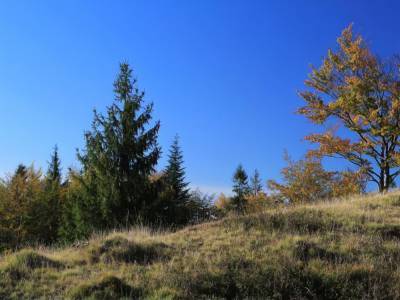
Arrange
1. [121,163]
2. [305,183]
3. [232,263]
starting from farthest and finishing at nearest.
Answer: [305,183] < [121,163] < [232,263]

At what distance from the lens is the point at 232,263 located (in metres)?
8.75

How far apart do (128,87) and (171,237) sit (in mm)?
20464

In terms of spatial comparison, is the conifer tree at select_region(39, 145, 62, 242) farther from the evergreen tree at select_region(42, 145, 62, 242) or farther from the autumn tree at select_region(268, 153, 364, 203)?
the autumn tree at select_region(268, 153, 364, 203)

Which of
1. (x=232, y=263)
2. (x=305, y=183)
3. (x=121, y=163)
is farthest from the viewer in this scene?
(x=305, y=183)

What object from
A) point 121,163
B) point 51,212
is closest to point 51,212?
point 51,212

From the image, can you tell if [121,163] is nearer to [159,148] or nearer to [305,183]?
[159,148]

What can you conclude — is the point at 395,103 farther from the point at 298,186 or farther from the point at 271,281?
the point at 271,281

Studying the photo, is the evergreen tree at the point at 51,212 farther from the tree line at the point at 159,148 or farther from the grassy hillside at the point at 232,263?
the grassy hillside at the point at 232,263

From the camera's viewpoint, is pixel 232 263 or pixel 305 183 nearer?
pixel 232 263

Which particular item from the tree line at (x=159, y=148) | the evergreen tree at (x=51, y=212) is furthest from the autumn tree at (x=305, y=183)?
the evergreen tree at (x=51, y=212)

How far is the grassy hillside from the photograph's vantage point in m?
7.84

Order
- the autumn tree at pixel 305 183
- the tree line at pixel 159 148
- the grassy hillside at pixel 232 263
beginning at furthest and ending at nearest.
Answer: the autumn tree at pixel 305 183 < the tree line at pixel 159 148 < the grassy hillside at pixel 232 263

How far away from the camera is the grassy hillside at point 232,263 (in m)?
7.84

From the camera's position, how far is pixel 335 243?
1001 cm
